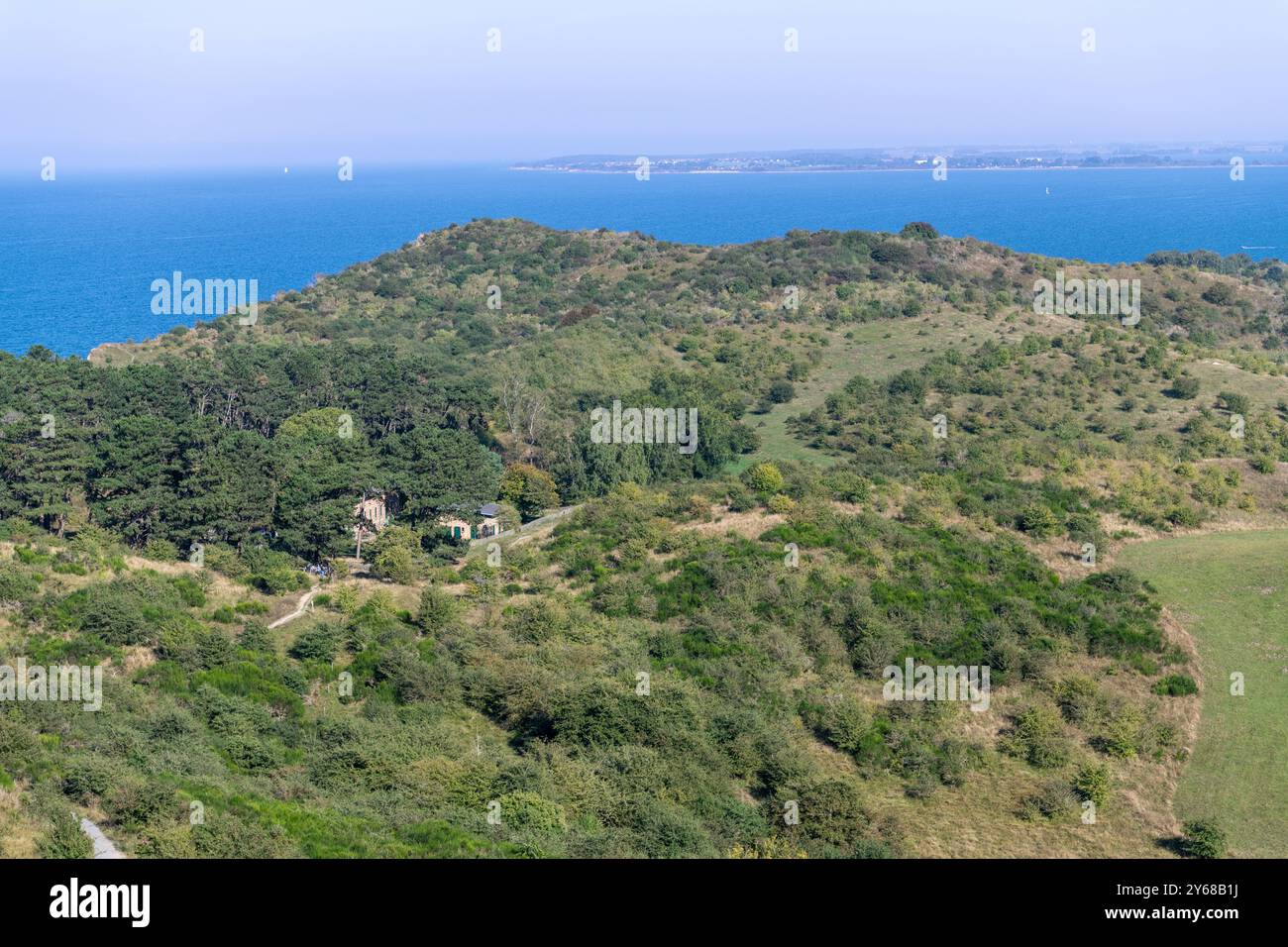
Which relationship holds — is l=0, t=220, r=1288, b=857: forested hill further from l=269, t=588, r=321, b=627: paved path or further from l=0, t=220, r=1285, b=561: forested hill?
l=0, t=220, r=1285, b=561: forested hill

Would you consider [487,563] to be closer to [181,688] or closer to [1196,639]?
[181,688]

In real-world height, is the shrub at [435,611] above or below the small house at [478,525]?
below

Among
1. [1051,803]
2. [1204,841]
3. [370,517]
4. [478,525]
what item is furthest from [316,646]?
[1204,841]

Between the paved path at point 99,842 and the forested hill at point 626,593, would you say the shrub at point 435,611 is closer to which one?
the forested hill at point 626,593

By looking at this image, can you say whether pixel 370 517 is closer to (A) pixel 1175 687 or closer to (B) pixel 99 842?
(B) pixel 99 842

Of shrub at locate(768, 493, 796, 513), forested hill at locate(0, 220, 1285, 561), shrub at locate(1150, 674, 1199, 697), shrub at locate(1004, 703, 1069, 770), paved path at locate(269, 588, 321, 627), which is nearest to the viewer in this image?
shrub at locate(1004, 703, 1069, 770)

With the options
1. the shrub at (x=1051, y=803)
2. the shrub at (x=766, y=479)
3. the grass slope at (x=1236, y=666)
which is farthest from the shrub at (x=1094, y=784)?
the shrub at (x=766, y=479)

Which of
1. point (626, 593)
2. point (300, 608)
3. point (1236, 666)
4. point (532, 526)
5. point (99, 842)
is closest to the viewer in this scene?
point (99, 842)

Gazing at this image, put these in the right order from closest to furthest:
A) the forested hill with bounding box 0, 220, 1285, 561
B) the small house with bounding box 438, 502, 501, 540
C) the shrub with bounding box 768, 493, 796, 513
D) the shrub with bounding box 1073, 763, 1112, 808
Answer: the shrub with bounding box 1073, 763, 1112, 808, the shrub with bounding box 768, 493, 796, 513, the forested hill with bounding box 0, 220, 1285, 561, the small house with bounding box 438, 502, 501, 540

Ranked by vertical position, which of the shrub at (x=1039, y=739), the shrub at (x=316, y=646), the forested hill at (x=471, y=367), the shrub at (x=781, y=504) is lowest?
the shrub at (x=1039, y=739)

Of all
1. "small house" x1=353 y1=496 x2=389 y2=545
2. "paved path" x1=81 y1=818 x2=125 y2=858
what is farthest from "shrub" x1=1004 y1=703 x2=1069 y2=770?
"small house" x1=353 y1=496 x2=389 y2=545
